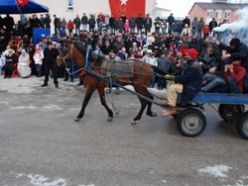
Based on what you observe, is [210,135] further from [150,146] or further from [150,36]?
[150,36]

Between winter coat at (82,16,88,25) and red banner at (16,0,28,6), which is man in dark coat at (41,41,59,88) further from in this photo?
winter coat at (82,16,88,25)

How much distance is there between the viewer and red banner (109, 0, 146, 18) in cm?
2053

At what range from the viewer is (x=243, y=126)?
6.32m

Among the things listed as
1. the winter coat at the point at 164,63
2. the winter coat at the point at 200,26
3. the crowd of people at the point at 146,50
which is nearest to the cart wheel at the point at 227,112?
the crowd of people at the point at 146,50

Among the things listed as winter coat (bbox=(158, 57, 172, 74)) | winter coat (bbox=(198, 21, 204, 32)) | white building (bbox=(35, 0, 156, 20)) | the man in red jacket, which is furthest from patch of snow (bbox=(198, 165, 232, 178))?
white building (bbox=(35, 0, 156, 20))

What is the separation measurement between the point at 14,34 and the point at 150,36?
306 inches

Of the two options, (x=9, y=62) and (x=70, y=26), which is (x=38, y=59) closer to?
(x=9, y=62)

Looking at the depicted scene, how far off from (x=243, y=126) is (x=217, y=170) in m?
1.79

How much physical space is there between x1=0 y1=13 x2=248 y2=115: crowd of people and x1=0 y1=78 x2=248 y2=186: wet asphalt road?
1042mm

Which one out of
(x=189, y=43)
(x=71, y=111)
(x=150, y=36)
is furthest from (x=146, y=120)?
(x=150, y=36)

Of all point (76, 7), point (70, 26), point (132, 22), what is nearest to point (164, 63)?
point (132, 22)

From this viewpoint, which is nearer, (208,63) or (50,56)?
(208,63)

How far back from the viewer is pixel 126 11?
2077 centimetres

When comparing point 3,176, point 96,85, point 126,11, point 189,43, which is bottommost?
point 3,176
